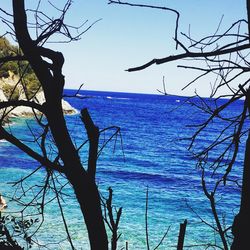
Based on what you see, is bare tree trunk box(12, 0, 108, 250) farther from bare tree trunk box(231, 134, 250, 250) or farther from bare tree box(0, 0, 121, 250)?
bare tree trunk box(231, 134, 250, 250)

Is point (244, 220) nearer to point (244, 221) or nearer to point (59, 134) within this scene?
point (244, 221)

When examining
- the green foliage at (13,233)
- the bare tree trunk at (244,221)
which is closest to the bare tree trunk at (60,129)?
the green foliage at (13,233)

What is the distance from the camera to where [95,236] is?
2.32 metres

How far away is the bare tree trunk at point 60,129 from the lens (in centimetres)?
233

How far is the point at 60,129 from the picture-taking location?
7.80 ft

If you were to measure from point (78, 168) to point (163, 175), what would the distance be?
3160 centimetres

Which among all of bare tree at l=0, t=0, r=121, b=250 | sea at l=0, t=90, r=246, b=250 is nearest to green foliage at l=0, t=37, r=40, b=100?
bare tree at l=0, t=0, r=121, b=250

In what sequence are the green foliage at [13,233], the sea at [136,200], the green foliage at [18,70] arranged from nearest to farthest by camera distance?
the green foliage at [18,70]
the green foliage at [13,233]
the sea at [136,200]

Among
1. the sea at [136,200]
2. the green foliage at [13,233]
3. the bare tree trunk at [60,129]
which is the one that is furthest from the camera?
the sea at [136,200]

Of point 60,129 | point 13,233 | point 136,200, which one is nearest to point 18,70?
point 60,129

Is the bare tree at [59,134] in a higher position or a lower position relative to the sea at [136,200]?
higher

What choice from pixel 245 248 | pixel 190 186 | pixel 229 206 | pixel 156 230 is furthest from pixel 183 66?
pixel 190 186

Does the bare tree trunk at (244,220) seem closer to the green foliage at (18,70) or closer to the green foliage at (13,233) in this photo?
the green foliage at (18,70)

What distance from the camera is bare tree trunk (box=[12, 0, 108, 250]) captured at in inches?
91.7
